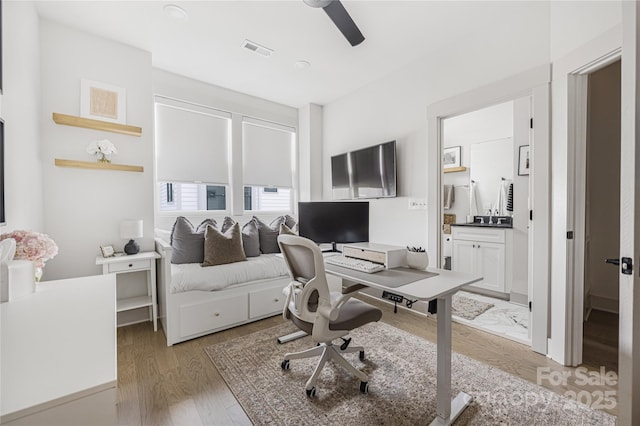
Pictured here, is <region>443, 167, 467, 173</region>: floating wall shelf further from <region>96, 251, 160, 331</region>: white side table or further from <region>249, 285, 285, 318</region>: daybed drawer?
<region>96, 251, 160, 331</region>: white side table

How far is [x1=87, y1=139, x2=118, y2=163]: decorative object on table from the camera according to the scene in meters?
2.46

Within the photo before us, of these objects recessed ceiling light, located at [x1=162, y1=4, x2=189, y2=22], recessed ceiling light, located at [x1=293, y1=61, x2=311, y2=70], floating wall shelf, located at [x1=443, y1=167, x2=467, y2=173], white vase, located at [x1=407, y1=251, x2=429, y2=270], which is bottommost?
white vase, located at [x1=407, y1=251, x2=429, y2=270]

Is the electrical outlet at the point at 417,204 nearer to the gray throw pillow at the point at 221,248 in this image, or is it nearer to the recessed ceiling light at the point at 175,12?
the gray throw pillow at the point at 221,248

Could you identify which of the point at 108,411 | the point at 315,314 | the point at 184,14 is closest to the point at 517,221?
the point at 315,314

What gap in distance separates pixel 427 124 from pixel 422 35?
0.84m

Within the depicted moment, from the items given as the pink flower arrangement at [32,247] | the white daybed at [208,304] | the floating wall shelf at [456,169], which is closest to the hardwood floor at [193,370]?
the white daybed at [208,304]

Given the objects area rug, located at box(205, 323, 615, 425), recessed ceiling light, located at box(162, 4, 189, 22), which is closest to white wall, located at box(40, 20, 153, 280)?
recessed ceiling light, located at box(162, 4, 189, 22)

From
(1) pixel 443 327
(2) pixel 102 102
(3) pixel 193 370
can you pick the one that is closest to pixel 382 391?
(1) pixel 443 327

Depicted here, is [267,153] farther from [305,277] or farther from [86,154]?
[305,277]

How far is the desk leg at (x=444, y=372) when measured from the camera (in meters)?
1.45

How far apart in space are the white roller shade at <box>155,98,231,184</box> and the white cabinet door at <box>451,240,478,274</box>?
11.1 feet

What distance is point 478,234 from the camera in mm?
3484

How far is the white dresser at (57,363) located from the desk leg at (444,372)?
1435 mm

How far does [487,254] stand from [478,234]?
274mm
